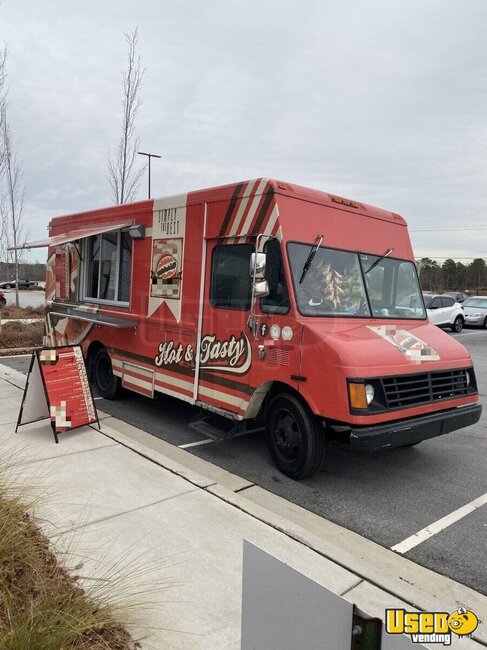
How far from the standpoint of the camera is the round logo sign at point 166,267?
5970 mm

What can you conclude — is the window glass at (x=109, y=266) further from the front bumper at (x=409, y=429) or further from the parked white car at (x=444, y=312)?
the parked white car at (x=444, y=312)

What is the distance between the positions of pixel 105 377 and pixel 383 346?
15.6 feet

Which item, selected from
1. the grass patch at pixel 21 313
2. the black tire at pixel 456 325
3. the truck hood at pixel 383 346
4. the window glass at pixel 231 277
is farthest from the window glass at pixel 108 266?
the black tire at pixel 456 325

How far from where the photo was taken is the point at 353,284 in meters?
5.05

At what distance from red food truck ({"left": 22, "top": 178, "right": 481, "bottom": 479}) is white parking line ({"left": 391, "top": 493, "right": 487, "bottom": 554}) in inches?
26.3

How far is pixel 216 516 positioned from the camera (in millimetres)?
3705

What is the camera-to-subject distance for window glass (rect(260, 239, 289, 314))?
15.0 feet

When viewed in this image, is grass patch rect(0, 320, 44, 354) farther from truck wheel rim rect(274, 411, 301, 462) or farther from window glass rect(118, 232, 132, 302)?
truck wheel rim rect(274, 411, 301, 462)

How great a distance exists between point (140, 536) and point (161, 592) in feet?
2.12

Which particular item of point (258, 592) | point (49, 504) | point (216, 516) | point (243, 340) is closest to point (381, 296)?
point (243, 340)

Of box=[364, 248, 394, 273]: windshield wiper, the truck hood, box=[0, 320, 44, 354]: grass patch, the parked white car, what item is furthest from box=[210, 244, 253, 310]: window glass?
the parked white car

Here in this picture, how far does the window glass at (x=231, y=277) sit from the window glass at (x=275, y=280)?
0.98 ft

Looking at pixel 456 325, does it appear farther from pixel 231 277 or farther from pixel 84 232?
pixel 231 277

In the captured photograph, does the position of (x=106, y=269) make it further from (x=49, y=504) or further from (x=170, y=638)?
(x=170, y=638)
